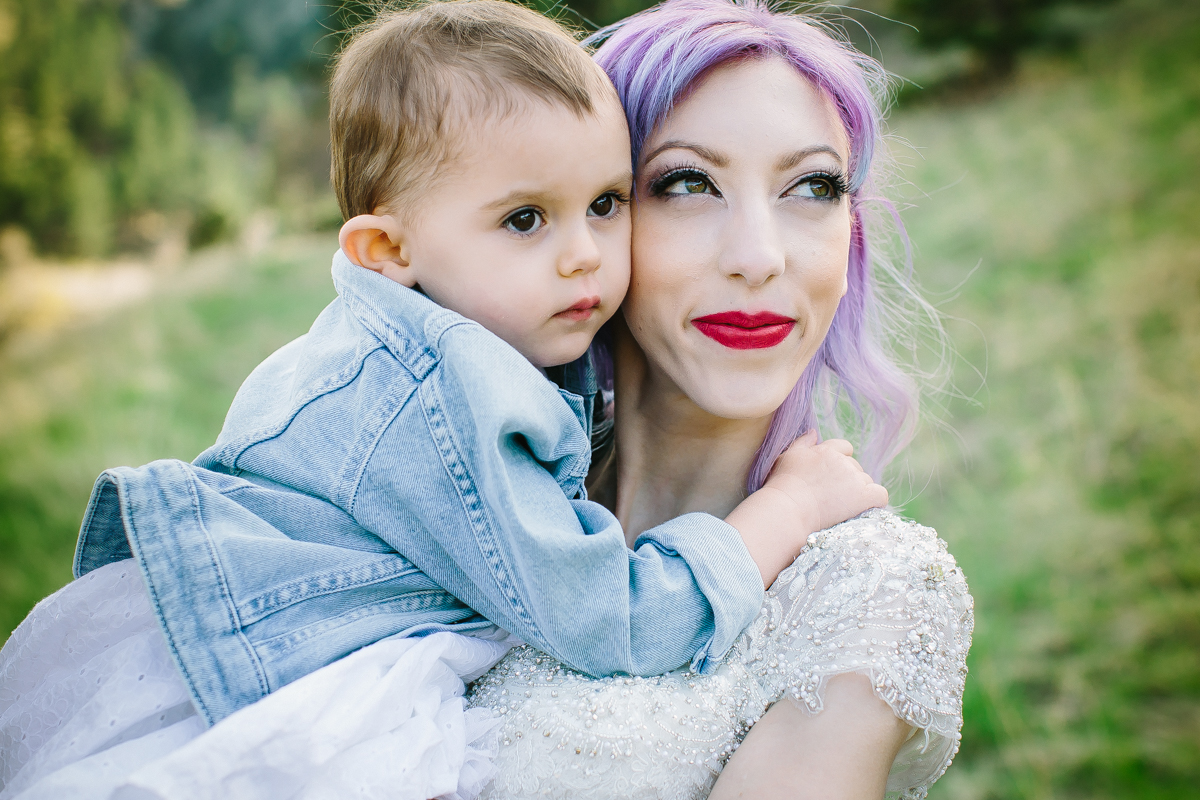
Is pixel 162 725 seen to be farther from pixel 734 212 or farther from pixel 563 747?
pixel 734 212

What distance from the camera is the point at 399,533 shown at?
53.4 inches

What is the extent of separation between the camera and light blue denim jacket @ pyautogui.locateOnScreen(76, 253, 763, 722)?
125 cm

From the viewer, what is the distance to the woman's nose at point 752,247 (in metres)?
1.60

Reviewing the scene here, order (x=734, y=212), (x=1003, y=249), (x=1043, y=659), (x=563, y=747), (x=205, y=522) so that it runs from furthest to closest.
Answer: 1. (x=1003, y=249)
2. (x=1043, y=659)
3. (x=734, y=212)
4. (x=563, y=747)
5. (x=205, y=522)

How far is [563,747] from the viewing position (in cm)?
141

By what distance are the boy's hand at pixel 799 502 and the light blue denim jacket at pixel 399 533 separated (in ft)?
0.36

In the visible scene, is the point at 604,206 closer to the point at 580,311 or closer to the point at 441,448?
the point at 580,311

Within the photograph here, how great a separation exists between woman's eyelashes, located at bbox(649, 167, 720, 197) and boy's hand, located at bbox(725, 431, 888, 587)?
59 centimetres

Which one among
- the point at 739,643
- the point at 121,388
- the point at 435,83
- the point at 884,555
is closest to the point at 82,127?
the point at 121,388

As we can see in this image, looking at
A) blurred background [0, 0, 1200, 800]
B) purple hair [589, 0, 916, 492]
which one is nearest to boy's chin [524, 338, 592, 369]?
purple hair [589, 0, 916, 492]

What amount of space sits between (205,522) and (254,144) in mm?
7719

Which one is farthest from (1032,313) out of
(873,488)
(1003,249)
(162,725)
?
(162,725)

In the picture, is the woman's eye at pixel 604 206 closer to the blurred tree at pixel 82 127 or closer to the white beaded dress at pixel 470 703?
the white beaded dress at pixel 470 703

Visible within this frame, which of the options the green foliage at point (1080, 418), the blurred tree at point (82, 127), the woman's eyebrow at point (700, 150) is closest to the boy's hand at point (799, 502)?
the woman's eyebrow at point (700, 150)
